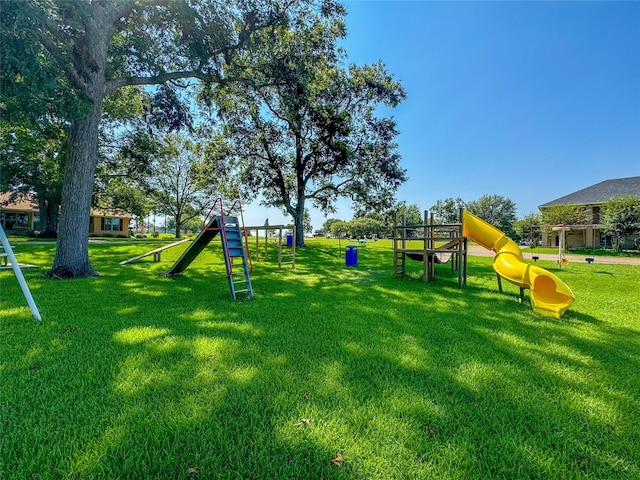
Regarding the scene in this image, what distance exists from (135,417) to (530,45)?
16084 millimetres

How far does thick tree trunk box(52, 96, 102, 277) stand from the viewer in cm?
768

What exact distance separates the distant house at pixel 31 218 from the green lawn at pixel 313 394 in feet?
95.8

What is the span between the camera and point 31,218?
33031 millimetres

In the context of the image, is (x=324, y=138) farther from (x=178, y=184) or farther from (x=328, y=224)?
(x=328, y=224)

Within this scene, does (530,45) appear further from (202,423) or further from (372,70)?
(202,423)

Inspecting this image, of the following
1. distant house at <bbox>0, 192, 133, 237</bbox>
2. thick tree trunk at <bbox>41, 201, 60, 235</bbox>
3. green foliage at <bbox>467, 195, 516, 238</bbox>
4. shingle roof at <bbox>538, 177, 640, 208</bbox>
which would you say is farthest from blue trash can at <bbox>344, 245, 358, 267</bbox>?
green foliage at <bbox>467, 195, 516, 238</bbox>

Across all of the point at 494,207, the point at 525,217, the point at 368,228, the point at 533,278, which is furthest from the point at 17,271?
the point at 494,207

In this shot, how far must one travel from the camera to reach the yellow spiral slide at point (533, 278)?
5.29 meters

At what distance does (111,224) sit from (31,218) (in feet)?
25.8

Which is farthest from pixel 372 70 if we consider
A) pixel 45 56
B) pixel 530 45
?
pixel 45 56

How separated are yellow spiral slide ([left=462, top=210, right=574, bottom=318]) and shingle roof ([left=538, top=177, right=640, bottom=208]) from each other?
3677 centimetres

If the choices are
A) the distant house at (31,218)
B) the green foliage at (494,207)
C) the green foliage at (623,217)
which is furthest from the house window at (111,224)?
the green foliage at (494,207)

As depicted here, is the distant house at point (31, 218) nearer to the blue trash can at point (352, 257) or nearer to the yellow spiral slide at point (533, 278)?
the blue trash can at point (352, 257)

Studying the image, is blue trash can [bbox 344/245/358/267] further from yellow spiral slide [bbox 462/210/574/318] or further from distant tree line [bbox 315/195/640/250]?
yellow spiral slide [bbox 462/210/574/318]
